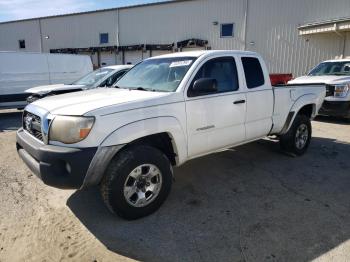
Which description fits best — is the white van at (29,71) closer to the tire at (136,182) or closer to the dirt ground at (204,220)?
the dirt ground at (204,220)

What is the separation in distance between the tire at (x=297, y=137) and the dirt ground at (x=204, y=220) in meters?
0.48

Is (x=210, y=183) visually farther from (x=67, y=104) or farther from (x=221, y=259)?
(x=67, y=104)

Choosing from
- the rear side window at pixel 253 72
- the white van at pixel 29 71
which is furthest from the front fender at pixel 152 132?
the white van at pixel 29 71

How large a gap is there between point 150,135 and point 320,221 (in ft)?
6.97

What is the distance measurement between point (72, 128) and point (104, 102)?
476 mm

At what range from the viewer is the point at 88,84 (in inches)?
367

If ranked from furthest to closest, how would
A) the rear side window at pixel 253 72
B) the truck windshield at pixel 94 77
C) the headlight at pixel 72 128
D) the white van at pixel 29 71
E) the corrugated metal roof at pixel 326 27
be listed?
the corrugated metal roof at pixel 326 27 → the white van at pixel 29 71 → the truck windshield at pixel 94 77 → the rear side window at pixel 253 72 → the headlight at pixel 72 128

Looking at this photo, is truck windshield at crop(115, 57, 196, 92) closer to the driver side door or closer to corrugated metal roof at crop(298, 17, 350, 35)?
the driver side door

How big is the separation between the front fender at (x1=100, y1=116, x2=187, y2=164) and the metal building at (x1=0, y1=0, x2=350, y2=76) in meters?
16.1

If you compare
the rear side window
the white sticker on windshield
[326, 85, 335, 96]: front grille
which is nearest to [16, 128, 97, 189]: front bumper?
the white sticker on windshield

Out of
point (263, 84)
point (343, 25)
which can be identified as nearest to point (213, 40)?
point (343, 25)

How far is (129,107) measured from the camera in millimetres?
3379

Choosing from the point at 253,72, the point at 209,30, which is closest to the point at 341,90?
the point at 253,72

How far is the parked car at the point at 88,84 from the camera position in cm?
875
